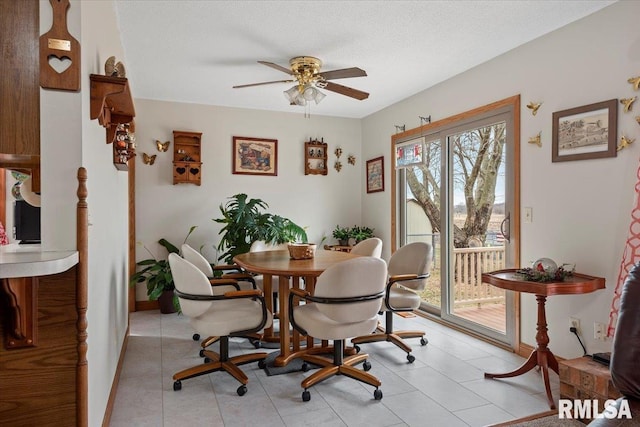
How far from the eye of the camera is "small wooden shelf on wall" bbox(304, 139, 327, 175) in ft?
18.2

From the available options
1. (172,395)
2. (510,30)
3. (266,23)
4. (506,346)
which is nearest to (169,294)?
(172,395)

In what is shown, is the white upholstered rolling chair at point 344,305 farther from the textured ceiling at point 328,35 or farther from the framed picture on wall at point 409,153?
the framed picture on wall at point 409,153

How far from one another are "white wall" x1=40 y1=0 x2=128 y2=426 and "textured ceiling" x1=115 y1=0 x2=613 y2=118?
1.97ft

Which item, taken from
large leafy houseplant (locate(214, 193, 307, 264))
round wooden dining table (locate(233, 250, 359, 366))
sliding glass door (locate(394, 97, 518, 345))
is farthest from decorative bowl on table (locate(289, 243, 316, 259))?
sliding glass door (locate(394, 97, 518, 345))

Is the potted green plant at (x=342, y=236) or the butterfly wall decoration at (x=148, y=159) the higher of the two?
the butterfly wall decoration at (x=148, y=159)

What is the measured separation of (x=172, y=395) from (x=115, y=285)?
84 cm

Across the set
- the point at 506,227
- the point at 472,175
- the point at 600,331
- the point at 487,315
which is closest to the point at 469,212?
the point at 472,175

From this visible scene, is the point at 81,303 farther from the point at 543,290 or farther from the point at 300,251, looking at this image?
the point at 543,290

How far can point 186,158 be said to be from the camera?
489 cm

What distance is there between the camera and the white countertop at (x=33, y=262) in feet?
3.74

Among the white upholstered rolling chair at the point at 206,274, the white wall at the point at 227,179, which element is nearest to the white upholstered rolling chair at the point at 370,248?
the white upholstered rolling chair at the point at 206,274

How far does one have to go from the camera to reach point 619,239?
2553 millimetres

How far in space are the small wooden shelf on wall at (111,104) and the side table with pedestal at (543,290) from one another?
8.13 feet

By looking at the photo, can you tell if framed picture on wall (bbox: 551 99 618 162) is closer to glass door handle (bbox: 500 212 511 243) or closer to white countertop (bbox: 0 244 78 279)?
glass door handle (bbox: 500 212 511 243)
